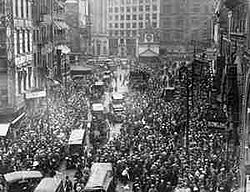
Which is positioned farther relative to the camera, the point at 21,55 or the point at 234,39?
the point at 21,55

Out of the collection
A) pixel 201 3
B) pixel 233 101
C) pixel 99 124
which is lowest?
pixel 99 124

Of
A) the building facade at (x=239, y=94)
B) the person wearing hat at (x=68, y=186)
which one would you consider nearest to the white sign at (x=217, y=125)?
the building facade at (x=239, y=94)

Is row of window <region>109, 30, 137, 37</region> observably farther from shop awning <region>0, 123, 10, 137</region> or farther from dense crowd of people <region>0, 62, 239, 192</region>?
shop awning <region>0, 123, 10, 137</region>

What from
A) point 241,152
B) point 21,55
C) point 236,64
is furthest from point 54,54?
point 241,152

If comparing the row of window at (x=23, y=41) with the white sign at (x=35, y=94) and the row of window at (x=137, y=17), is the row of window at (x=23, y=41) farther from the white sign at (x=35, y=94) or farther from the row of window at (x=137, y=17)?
the row of window at (x=137, y=17)

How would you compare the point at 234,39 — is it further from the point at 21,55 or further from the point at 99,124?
the point at 21,55

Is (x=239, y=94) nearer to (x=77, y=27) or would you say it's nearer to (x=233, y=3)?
(x=233, y=3)

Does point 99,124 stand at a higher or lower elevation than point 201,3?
lower

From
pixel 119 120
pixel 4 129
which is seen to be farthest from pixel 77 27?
pixel 4 129
